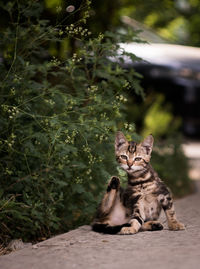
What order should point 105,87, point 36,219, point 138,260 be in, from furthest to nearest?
point 105,87 → point 36,219 → point 138,260

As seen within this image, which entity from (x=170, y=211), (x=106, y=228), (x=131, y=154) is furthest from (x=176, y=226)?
(x=131, y=154)

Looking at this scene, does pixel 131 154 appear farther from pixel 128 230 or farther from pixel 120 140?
pixel 128 230

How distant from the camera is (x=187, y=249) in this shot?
402 cm

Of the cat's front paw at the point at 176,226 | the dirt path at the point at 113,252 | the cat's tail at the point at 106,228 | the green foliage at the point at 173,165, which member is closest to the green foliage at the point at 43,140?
the cat's tail at the point at 106,228

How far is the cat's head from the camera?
4547mm

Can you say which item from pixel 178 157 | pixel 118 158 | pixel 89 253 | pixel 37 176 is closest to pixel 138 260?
pixel 89 253

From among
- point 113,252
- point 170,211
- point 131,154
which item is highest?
point 131,154

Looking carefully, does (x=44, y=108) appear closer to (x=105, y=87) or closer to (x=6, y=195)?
(x=105, y=87)

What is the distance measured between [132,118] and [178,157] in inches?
176

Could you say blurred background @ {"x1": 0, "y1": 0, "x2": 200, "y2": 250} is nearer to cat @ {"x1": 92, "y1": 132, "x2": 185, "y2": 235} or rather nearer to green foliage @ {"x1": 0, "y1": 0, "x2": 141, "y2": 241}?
green foliage @ {"x1": 0, "y1": 0, "x2": 141, "y2": 241}

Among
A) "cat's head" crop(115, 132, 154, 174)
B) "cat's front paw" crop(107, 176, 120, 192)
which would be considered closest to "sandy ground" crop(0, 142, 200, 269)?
"cat's front paw" crop(107, 176, 120, 192)

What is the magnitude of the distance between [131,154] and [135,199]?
45 centimetres

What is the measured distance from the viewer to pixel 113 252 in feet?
13.0

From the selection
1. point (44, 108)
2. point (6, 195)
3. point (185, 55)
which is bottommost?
point (6, 195)
